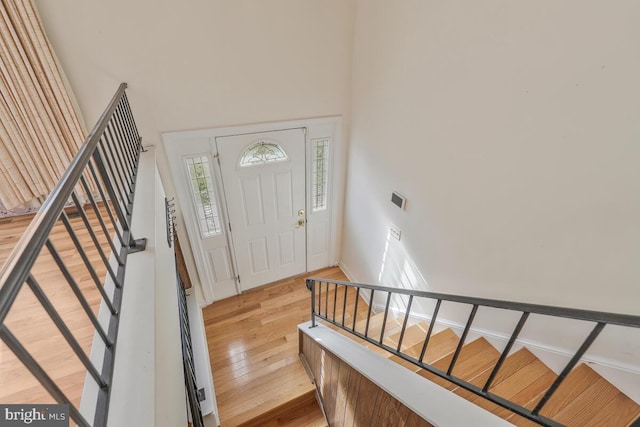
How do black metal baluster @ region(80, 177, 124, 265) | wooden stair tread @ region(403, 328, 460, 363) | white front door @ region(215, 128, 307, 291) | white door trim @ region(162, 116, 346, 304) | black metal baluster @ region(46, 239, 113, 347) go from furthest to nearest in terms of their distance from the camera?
white front door @ region(215, 128, 307, 291) < white door trim @ region(162, 116, 346, 304) < wooden stair tread @ region(403, 328, 460, 363) < black metal baluster @ region(80, 177, 124, 265) < black metal baluster @ region(46, 239, 113, 347)

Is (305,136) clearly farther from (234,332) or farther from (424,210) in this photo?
(234,332)

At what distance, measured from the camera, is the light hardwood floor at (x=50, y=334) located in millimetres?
1070

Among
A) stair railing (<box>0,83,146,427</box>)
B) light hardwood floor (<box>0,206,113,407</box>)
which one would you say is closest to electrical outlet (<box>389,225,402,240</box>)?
stair railing (<box>0,83,146,427</box>)

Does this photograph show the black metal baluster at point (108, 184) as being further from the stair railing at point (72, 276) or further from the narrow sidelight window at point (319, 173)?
the narrow sidelight window at point (319, 173)

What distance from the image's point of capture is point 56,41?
216 cm

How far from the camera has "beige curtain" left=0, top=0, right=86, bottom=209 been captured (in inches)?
77.4

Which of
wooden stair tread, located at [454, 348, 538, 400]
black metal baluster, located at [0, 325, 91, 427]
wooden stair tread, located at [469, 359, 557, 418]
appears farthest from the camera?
wooden stair tread, located at [454, 348, 538, 400]

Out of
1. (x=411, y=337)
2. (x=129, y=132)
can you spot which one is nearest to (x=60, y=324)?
(x=129, y=132)

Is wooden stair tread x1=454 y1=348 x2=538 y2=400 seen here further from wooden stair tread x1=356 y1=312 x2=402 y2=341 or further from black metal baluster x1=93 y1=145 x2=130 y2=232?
black metal baluster x1=93 y1=145 x2=130 y2=232

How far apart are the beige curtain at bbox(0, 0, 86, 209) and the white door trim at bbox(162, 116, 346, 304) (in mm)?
751

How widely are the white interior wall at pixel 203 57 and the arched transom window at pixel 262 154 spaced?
29cm

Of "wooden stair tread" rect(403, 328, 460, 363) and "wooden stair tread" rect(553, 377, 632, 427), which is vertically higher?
"wooden stair tread" rect(553, 377, 632, 427)

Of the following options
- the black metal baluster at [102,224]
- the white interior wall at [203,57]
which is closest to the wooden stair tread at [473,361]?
the black metal baluster at [102,224]

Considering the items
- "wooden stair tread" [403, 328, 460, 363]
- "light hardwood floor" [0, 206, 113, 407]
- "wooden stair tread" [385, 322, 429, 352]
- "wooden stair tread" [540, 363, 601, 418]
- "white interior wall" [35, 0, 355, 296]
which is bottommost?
"wooden stair tread" [385, 322, 429, 352]
